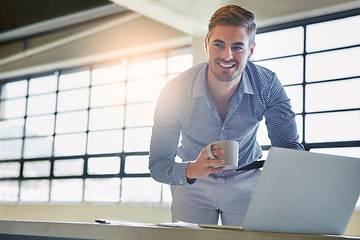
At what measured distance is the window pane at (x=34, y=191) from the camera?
6828 mm

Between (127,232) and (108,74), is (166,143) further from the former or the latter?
(108,74)

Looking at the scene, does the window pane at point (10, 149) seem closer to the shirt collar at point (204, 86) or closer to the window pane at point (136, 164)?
the window pane at point (136, 164)

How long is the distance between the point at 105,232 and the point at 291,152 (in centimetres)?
39

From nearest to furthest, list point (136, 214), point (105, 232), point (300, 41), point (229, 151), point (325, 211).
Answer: point (105, 232)
point (325, 211)
point (229, 151)
point (300, 41)
point (136, 214)

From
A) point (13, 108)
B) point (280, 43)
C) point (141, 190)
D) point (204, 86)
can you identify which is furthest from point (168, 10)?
point (13, 108)

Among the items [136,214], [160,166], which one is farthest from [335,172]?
[136,214]

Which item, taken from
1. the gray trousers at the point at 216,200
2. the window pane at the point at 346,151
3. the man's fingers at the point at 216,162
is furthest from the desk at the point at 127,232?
the window pane at the point at 346,151

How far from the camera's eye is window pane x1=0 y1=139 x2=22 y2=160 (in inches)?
285

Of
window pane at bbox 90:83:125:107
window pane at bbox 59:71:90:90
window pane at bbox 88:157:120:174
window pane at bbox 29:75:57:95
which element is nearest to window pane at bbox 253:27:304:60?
window pane at bbox 90:83:125:107

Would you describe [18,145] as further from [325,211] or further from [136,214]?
[325,211]

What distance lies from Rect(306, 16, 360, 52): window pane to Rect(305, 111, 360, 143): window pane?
2.14 ft

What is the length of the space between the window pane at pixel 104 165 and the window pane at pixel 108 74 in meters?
1.06

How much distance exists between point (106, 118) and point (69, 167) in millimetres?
885

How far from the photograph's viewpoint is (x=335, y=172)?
1.02 m
